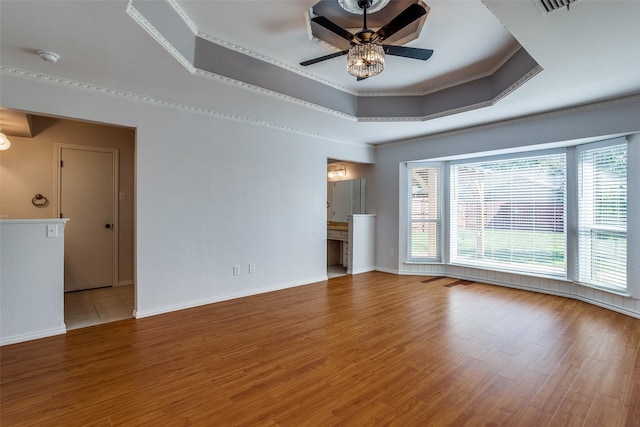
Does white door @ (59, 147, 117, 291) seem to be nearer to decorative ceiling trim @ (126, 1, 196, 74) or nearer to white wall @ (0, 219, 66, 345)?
white wall @ (0, 219, 66, 345)

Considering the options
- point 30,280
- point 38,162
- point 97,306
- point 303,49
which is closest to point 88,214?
point 38,162

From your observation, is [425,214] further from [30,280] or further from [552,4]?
[30,280]

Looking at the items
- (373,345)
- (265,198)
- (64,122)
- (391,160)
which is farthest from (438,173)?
(64,122)

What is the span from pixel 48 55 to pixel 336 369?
11.1ft

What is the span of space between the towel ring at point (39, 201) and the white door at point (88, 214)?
180 millimetres

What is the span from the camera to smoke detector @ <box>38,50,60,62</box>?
7.96ft

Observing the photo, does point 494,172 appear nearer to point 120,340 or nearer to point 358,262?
point 358,262

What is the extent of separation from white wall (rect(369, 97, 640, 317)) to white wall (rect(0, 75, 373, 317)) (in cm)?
138

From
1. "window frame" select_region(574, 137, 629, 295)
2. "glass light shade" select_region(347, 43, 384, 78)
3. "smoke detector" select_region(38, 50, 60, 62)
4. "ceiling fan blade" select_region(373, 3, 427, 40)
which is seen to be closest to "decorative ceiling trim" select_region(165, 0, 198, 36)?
"smoke detector" select_region(38, 50, 60, 62)

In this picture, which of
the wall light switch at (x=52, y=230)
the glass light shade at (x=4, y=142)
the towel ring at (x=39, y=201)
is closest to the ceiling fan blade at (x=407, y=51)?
the wall light switch at (x=52, y=230)

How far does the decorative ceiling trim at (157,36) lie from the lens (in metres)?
2.01

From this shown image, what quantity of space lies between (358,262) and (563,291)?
3.09 m

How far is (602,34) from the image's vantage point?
2.15 m

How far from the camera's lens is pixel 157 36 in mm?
2273
